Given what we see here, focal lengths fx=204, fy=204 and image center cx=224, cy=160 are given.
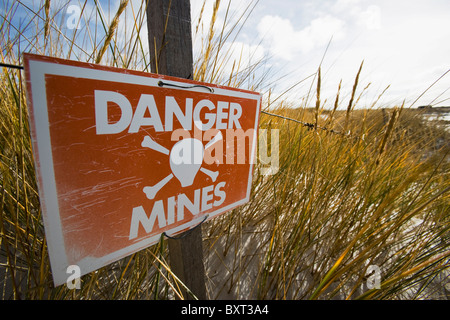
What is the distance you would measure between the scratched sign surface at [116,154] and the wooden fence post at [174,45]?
9cm

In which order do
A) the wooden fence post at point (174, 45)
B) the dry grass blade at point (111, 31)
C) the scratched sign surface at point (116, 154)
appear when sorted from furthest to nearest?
the wooden fence post at point (174, 45)
the dry grass blade at point (111, 31)
the scratched sign surface at point (116, 154)

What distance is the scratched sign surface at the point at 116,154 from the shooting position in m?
0.40

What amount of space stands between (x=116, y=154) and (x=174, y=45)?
0.39 meters

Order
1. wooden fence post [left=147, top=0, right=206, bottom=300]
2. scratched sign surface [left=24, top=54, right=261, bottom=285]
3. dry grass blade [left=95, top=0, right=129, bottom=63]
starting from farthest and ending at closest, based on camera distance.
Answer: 1. wooden fence post [left=147, top=0, right=206, bottom=300]
2. dry grass blade [left=95, top=0, right=129, bottom=63]
3. scratched sign surface [left=24, top=54, right=261, bottom=285]

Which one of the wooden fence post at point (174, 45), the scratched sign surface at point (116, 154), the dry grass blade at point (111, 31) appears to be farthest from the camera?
the wooden fence post at point (174, 45)

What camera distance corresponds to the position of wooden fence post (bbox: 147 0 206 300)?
2.03ft

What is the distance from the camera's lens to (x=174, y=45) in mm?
645

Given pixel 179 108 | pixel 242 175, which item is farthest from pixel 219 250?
pixel 179 108

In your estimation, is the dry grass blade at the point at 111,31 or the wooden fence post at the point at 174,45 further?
the wooden fence post at the point at 174,45

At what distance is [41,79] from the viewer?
371mm

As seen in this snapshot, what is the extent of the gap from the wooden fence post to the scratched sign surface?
0.30 feet

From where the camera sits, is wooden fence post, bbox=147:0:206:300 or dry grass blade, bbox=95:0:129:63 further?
wooden fence post, bbox=147:0:206:300

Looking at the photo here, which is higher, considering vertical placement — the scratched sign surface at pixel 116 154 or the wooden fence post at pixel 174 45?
the wooden fence post at pixel 174 45

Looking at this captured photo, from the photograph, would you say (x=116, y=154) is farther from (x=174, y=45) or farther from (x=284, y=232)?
(x=284, y=232)
